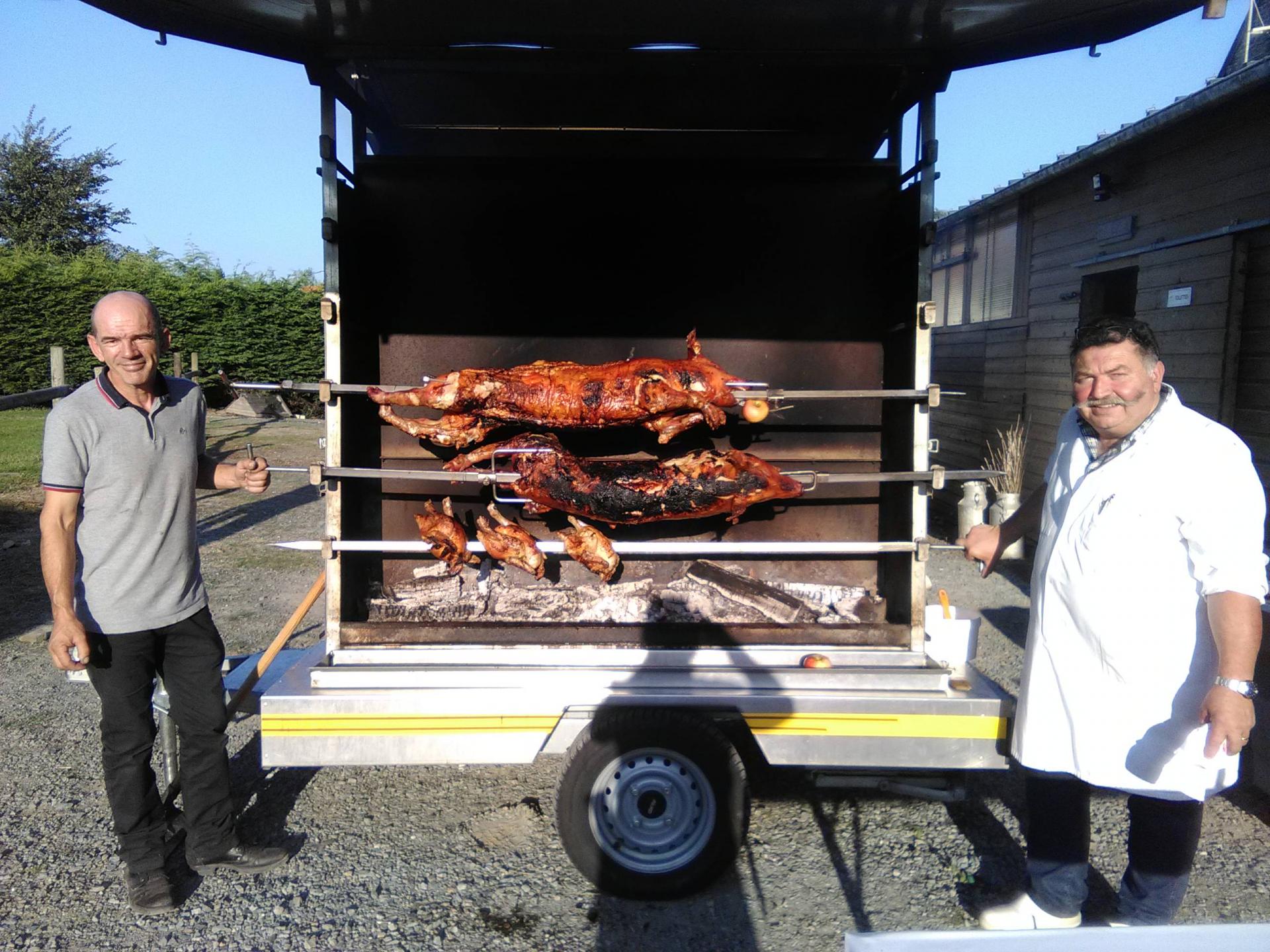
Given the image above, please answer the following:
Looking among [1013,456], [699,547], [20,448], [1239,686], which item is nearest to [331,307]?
[699,547]

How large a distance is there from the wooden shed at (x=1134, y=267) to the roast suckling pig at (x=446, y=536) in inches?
169

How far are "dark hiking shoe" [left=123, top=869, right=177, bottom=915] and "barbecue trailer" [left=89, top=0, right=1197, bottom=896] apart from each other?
0.55m

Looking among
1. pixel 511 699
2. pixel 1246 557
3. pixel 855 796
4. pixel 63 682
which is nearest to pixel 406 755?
pixel 511 699

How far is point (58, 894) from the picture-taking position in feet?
9.36

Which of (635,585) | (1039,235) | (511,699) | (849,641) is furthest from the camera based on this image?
(1039,235)

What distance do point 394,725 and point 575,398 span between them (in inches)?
Result: 56.3

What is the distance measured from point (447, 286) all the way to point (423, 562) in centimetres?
130

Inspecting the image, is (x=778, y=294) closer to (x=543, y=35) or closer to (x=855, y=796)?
(x=543, y=35)

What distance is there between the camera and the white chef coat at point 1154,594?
7.06ft

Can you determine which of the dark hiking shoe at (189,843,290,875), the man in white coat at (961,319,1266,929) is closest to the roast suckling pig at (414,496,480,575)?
the dark hiking shoe at (189,843,290,875)

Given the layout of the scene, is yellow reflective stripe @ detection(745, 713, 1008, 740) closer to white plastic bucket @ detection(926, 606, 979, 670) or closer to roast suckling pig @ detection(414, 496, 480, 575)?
white plastic bucket @ detection(926, 606, 979, 670)

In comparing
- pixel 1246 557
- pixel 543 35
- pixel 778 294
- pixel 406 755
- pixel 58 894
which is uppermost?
pixel 543 35

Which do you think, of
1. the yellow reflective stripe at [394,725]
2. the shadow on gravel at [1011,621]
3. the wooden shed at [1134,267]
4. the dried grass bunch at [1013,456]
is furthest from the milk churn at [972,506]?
the yellow reflective stripe at [394,725]

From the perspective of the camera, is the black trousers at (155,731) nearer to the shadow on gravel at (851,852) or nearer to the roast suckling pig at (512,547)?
the roast suckling pig at (512,547)
